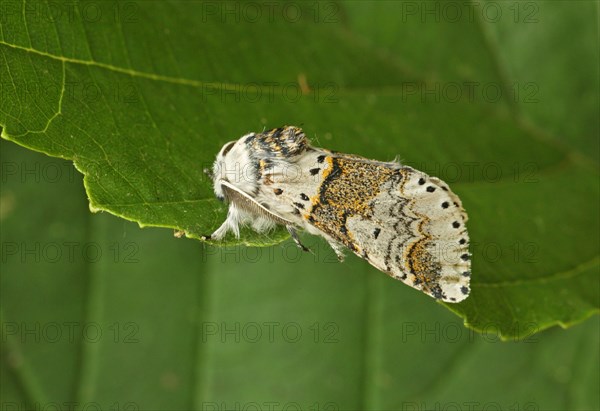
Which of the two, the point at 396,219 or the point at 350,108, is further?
the point at 350,108

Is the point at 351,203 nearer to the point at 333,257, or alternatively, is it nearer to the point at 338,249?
the point at 338,249

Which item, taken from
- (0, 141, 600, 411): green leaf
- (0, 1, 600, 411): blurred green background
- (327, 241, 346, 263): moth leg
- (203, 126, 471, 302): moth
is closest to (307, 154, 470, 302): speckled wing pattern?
(203, 126, 471, 302): moth

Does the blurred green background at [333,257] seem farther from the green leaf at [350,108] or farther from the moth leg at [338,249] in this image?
the moth leg at [338,249]

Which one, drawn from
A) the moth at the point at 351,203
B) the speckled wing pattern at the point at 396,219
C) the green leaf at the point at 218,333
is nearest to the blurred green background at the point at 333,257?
the green leaf at the point at 218,333

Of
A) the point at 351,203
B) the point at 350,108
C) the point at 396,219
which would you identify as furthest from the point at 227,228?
the point at 350,108

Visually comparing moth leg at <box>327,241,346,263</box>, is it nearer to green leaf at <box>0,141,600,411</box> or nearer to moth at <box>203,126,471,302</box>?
moth at <box>203,126,471,302</box>

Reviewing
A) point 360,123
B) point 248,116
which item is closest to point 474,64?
point 360,123
